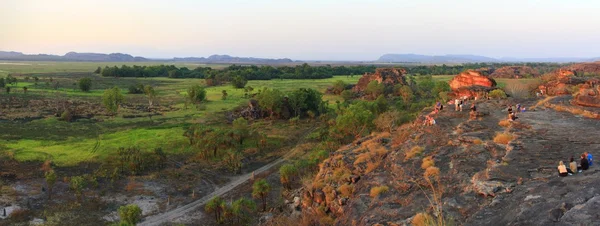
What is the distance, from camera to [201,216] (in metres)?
31.3

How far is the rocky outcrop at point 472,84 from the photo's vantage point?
60.3 metres

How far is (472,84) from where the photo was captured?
6738 cm

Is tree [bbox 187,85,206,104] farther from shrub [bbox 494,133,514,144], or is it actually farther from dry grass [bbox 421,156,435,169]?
shrub [bbox 494,133,514,144]

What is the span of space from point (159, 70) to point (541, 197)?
188461mm

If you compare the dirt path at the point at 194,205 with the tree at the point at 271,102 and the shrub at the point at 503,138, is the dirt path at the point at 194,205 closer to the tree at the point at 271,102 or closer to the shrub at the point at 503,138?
the shrub at the point at 503,138

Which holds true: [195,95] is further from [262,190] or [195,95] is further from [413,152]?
[413,152]

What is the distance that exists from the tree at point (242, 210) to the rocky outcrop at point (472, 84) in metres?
41.7

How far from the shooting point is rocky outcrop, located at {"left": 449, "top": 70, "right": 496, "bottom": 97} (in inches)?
2373

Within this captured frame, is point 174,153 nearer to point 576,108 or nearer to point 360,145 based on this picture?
point 360,145

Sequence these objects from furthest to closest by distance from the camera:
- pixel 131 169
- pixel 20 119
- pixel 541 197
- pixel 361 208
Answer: pixel 20 119 < pixel 131 169 < pixel 361 208 < pixel 541 197

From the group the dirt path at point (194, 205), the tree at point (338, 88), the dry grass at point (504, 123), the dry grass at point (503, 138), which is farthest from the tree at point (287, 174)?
the tree at point (338, 88)

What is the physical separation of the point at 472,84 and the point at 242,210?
5100 centimetres

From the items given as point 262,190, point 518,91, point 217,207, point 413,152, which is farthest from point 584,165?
point 518,91

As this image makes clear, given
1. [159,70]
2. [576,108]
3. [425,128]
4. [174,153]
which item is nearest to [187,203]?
[174,153]
